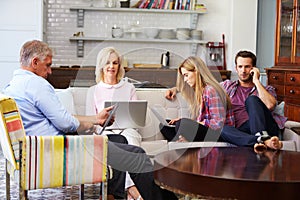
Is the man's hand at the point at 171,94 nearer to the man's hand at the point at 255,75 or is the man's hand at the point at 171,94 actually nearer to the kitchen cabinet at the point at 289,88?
the man's hand at the point at 255,75

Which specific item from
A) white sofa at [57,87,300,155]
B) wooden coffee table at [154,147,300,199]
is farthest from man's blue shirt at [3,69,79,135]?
wooden coffee table at [154,147,300,199]

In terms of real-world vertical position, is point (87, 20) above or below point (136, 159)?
above

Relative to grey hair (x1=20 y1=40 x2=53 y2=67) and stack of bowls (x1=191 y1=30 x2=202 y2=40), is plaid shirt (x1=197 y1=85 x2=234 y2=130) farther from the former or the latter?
stack of bowls (x1=191 y1=30 x2=202 y2=40)

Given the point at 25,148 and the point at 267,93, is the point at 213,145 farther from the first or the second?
the point at 25,148

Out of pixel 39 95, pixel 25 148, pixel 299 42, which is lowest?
pixel 25 148

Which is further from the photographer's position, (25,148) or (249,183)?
(25,148)

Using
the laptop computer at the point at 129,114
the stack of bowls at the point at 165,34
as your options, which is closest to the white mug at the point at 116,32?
the stack of bowls at the point at 165,34

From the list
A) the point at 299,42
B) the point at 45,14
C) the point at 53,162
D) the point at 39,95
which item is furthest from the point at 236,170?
the point at 45,14

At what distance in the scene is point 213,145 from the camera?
3.56 meters

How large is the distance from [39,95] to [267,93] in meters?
1.71

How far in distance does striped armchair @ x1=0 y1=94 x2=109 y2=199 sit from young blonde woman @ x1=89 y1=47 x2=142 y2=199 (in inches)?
10.8

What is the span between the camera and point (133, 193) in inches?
127

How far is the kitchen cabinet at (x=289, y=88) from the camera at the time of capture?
5.11 metres

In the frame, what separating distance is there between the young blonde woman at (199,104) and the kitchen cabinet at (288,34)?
80.8 inches
